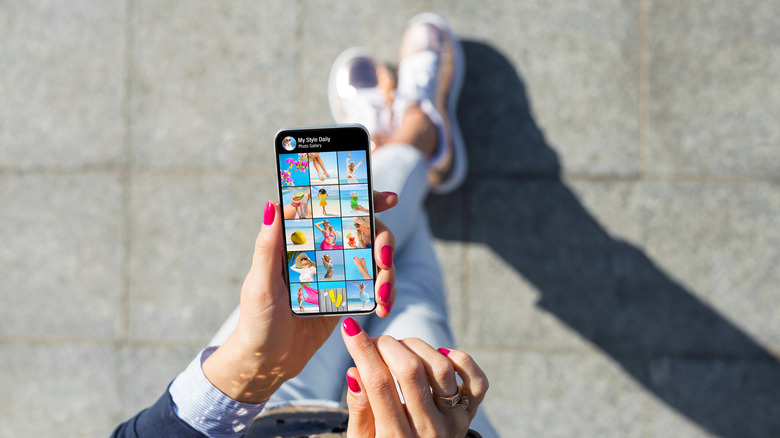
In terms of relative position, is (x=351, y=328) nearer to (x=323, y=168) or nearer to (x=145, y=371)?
(x=323, y=168)

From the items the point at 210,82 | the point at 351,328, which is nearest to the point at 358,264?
the point at 351,328

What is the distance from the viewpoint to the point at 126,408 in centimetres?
239

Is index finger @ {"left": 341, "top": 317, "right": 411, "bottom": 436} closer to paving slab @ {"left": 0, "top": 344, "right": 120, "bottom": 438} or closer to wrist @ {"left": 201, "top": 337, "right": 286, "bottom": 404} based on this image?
wrist @ {"left": 201, "top": 337, "right": 286, "bottom": 404}

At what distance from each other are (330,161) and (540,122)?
1448mm

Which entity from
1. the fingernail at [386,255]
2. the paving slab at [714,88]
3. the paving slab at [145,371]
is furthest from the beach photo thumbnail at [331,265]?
the paving slab at [714,88]

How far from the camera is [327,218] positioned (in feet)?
3.42

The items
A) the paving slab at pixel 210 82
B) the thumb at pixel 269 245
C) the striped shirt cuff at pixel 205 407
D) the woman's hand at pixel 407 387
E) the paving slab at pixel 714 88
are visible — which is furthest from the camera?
the paving slab at pixel 210 82

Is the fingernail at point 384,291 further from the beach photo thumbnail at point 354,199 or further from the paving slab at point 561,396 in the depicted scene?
the paving slab at point 561,396

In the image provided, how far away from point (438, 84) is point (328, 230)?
1.37 m

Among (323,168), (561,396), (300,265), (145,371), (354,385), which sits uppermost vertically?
(323,168)

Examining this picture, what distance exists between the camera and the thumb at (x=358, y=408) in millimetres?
899

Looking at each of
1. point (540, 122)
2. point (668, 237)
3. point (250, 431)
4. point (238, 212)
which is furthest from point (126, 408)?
point (668, 237)

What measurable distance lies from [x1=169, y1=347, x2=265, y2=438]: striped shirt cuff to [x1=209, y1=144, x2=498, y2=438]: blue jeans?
0.17 metres

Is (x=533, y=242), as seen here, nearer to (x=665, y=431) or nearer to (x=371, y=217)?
(x=665, y=431)
